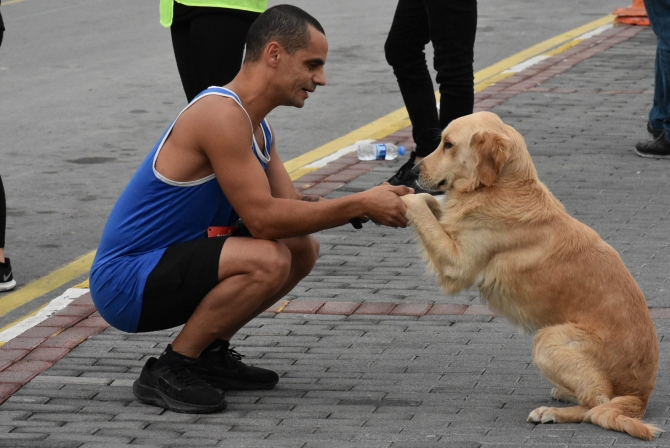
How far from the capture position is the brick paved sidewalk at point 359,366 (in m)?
4.13

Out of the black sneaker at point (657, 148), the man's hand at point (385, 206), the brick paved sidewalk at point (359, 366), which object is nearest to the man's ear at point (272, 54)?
the man's hand at point (385, 206)

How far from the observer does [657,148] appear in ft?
27.3

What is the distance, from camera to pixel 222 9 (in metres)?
5.89

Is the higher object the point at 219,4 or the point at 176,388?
the point at 219,4

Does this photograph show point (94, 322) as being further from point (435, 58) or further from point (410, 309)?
point (435, 58)

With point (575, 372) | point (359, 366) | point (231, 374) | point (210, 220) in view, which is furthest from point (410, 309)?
point (575, 372)

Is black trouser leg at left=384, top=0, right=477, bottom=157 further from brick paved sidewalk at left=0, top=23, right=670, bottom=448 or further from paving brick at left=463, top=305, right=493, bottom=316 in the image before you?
paving brick at left=463, top=305, right=493, bottom=316

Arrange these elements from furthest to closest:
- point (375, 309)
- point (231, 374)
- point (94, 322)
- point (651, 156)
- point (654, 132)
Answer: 1. point (654, 132)
2. point (651, 156)
3. point (375, 309)
4. point (94, 322)
5. point (231, 374)

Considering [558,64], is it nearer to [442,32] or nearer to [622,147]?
[622,147]

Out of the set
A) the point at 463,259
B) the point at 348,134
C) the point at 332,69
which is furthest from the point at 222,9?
the point at 332,69

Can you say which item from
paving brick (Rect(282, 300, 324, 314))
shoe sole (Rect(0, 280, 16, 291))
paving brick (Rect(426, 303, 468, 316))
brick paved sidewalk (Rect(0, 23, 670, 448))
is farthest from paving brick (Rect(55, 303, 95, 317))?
paving brick (Rect(426, 303, 468, 316))

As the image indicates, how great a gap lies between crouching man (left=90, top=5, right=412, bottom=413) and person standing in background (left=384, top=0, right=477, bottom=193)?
7.99 feet

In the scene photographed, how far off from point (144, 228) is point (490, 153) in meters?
1.37

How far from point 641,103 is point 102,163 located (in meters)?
4.69
